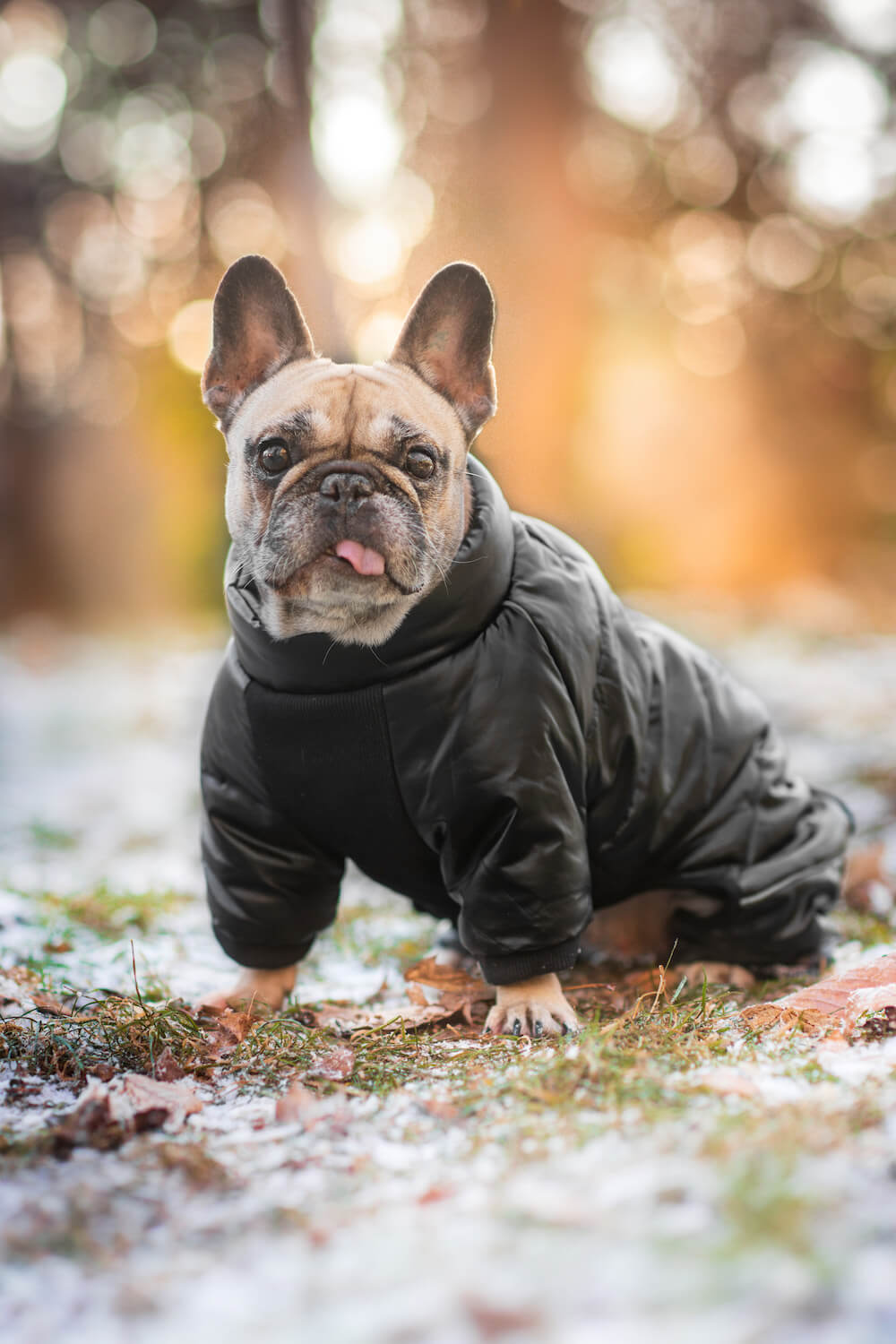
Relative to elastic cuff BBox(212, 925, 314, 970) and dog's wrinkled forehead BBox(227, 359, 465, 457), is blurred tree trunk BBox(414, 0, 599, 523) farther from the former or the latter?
elastic cuff BBox(212, 925, 314, 970)

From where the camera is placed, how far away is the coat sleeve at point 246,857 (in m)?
3.04

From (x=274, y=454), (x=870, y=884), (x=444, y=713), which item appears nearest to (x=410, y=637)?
(x=444, y=713)

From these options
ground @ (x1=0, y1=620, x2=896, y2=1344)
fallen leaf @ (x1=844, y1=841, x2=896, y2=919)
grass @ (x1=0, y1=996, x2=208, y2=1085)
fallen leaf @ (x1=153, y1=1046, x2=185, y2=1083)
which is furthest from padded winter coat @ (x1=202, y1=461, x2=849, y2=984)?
fallen leaf @ (x1=844, y1=841, x2=896, y2=919)

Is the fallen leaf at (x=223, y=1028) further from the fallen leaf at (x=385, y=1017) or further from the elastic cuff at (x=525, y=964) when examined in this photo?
the elastic cuff at (x=525, y=964)

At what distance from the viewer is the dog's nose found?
9.57 ft

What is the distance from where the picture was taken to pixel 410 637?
2826 millimetres

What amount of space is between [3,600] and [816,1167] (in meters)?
16.6

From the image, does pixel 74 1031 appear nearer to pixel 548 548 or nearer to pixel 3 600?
pixel 548 548

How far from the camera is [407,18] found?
428 inches

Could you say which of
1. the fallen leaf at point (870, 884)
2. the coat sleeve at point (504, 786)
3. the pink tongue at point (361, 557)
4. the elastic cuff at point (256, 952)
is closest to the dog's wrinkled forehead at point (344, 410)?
the pink tongue at point (361, 557)

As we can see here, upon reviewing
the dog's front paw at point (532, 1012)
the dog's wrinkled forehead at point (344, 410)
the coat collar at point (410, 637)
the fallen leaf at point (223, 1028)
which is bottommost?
the fallen leaf at point (223, 1028)

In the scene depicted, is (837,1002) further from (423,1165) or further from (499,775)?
(423,1165)

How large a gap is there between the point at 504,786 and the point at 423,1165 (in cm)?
A: 95

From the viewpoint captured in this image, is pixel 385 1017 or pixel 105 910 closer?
pixel 385 1017
